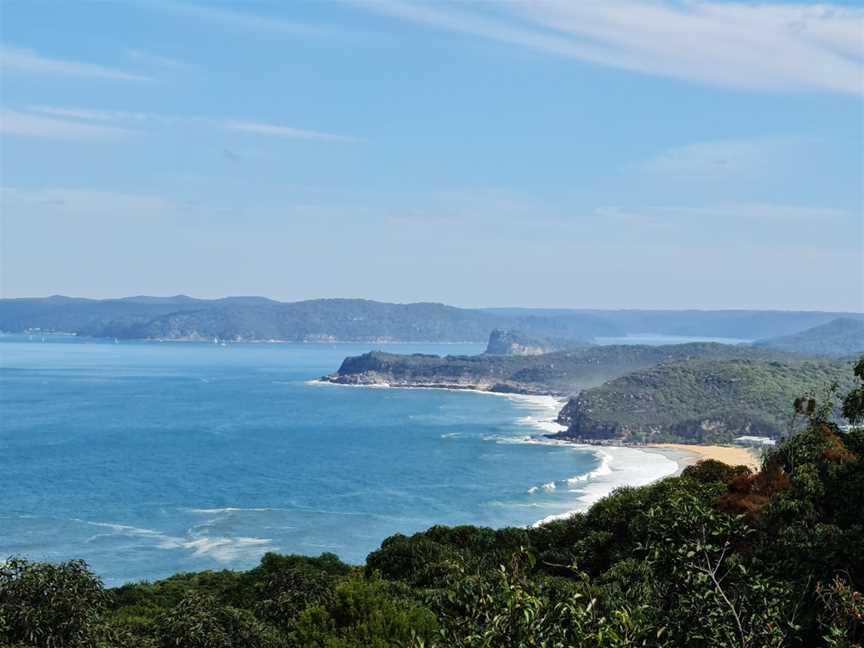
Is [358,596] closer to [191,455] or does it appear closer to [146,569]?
[146,569]

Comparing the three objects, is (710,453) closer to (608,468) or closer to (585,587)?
(608,468)

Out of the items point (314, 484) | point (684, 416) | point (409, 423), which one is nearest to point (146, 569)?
point (314, 484)

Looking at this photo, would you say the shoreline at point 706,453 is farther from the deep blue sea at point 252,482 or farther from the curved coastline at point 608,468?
the deep blue sea at point 252,482

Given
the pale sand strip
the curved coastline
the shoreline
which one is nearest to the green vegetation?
the curved coastline

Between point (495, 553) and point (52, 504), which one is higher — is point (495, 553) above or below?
above

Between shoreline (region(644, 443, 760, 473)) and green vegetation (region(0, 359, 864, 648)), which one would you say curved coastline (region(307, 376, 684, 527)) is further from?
green vegetation (region(0, 359, 864, 648))

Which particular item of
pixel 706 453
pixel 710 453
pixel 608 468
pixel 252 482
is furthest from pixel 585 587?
pixel 706 453
